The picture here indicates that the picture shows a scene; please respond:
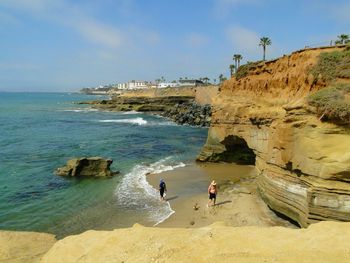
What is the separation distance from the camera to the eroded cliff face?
39.9ft

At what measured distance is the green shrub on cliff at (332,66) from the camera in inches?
574

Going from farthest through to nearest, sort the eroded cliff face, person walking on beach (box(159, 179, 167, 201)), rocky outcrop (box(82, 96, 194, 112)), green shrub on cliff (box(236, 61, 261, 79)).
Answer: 1. rocky outcrop (box(82, 96, 194, 112))
2. green shrub on cliff (box(236, 61, 261, 79))
3. person walking on beach (box(159, 179, 167, 201))
4. the eroded cliff face

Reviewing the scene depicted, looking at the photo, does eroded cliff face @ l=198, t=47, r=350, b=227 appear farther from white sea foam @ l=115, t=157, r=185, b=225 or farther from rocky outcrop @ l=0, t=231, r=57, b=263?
rocky outcrop @ l=0, t=231, r=57, b=263

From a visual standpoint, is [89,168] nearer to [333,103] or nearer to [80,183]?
[80,183]

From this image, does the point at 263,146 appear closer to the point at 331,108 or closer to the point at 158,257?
the point at 331,108

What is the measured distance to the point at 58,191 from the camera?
2189 centimetres

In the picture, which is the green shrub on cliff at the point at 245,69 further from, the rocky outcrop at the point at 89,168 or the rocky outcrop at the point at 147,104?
the rocky outcrop at the point at 147,104

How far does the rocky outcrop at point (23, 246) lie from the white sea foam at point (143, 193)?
6049 mm

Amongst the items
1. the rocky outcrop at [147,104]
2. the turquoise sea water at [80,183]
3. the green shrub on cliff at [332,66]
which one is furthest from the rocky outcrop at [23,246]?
the rocky outcrop at [147,104]

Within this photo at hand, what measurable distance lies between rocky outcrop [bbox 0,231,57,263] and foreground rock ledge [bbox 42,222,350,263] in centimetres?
114

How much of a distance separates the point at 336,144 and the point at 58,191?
16171 millimetres

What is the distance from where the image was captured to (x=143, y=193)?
835 inches

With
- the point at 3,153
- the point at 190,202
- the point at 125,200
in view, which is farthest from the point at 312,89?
the point at 3,153

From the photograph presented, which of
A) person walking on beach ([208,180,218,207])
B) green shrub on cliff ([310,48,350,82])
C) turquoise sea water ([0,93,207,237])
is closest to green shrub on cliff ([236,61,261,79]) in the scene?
green shrub on cliff ([310,48,350,82])
